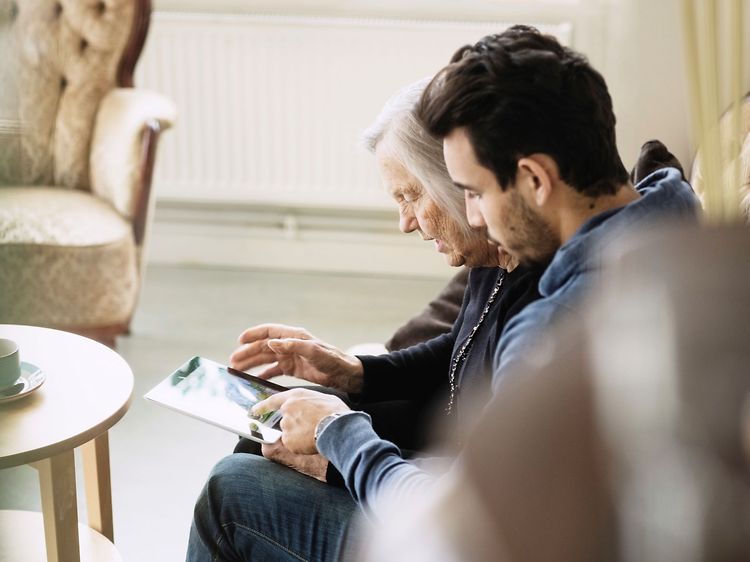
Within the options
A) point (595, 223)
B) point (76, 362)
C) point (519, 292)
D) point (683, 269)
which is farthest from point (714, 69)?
point (76, 362)

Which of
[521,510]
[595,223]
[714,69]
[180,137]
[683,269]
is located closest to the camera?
[683,269]

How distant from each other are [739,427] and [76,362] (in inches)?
44.9

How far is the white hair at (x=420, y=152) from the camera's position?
127 cm

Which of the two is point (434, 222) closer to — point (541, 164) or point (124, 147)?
point (541, 164)

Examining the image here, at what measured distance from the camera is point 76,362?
57.6 inches

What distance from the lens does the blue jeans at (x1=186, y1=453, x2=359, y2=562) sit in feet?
3.81

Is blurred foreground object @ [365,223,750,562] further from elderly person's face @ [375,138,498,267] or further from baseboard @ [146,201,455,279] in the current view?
baseboard @ [146,201,455,279]

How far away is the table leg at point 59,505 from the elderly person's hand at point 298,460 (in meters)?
0.28

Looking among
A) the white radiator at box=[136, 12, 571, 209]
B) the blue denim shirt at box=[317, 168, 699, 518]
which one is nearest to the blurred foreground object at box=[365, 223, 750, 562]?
the blue denim shirt at box=[317, 168, 699, 518]

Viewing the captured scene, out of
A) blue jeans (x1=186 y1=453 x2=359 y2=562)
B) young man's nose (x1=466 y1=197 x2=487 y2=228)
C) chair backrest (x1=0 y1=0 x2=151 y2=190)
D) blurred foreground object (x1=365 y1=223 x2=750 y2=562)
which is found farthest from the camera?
chair backrest (x1=0 y1=0 x2=151 y2=190)

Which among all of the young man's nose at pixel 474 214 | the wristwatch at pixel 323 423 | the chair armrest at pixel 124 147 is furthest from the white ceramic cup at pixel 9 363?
the chair armrest at pixel 124 147

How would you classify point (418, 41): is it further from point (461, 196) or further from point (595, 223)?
point (595, 223)

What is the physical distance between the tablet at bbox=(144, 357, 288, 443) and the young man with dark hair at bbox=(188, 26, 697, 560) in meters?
0.15

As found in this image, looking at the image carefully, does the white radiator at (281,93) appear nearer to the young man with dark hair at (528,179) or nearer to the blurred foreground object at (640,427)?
the young man with dark hair at (528,179)
